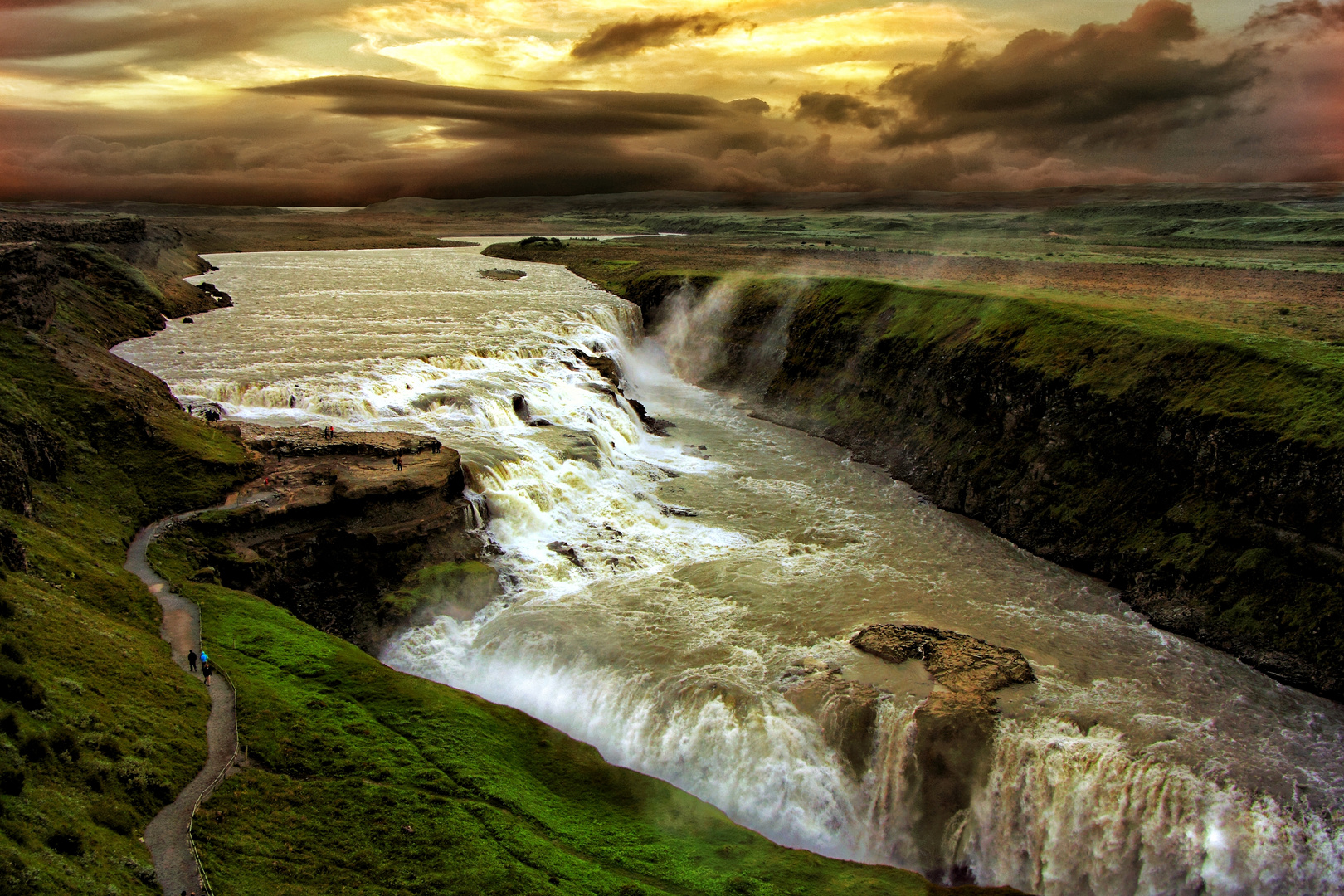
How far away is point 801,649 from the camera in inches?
1094

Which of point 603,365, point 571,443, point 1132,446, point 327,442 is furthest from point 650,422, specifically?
point 1132,446

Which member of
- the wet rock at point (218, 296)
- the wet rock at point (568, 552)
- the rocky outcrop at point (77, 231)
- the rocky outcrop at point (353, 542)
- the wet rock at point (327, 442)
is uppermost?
the rocky outcrop at point (77, 231)

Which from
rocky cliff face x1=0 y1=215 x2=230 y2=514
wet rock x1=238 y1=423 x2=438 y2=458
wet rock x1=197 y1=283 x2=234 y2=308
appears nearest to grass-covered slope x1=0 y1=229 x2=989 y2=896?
rocky cliff face x1=0 y1=215 x2=230 y2=514

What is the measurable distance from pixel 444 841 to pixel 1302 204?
198 metres

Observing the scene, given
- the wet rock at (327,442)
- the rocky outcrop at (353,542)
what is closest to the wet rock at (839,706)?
the rocky outcrop at (353,542)

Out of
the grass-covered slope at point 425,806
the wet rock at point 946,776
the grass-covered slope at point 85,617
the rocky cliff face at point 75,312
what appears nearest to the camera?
the grass-covered slope at point 85,617

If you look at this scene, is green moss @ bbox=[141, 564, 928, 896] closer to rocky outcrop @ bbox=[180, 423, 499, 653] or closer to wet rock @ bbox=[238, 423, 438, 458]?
rocky outcrop @ bbox=[180, 423, 499, 653]

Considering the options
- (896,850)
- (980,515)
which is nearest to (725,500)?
(980,515)

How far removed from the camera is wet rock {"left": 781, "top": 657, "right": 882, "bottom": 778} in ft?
77.9

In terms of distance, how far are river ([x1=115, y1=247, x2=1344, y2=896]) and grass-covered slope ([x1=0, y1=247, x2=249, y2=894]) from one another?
23.1 feet

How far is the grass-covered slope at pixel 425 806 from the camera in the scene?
16.5 m

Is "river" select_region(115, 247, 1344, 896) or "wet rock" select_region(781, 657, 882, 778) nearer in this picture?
"river" select_region(115, 247, 1344, 896)

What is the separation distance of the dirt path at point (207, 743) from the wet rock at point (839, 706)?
1535 cm

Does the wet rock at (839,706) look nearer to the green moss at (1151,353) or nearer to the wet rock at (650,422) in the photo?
the green moss at (1151,353)
